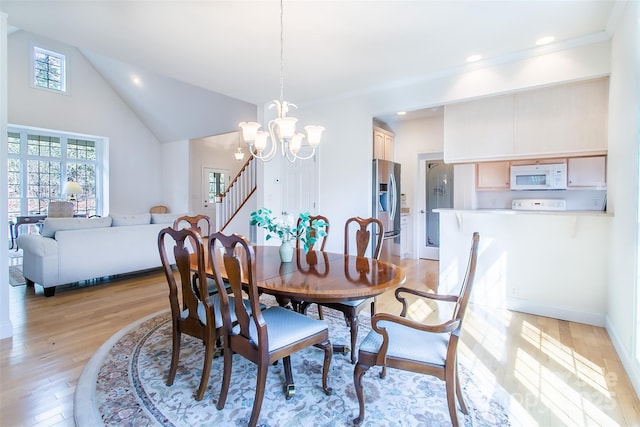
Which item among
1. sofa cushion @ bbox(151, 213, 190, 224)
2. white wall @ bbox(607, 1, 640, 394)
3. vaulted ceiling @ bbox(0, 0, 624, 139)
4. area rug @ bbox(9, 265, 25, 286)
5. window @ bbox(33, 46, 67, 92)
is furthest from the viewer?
window @ bbox(33, 46, 67, 92)

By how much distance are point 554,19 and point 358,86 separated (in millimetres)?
2150

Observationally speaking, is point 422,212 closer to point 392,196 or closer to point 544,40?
point 392,196

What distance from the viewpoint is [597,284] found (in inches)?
116

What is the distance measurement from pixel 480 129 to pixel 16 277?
6.43m

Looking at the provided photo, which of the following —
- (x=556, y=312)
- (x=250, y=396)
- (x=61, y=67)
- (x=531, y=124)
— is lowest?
(x=250, y=396)

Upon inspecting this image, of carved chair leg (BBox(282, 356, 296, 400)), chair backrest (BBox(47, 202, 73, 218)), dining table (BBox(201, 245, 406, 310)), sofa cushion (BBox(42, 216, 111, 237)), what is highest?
chair backrest (BBox(47, 202, 73, 218))

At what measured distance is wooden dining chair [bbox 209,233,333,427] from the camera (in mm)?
1572

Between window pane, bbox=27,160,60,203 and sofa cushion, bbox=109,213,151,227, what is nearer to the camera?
sofa cushion, bbox=109,213,151,227

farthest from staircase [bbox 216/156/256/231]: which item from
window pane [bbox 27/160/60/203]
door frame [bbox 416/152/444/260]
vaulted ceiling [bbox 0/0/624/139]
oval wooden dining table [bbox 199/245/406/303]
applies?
oval wooden dining table [bbox 199/245/406/303]

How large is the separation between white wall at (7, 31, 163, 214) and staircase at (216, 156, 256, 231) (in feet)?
11.1

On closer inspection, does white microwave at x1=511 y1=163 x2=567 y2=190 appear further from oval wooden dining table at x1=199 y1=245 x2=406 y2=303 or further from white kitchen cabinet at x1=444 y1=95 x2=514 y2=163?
oval wooden dining table at x1=199 y1=245 x2=406 y2=303

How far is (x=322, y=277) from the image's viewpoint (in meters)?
1.98

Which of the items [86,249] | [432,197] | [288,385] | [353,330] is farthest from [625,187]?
[86,249]

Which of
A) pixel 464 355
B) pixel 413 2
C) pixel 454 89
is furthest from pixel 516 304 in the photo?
pixel 413 2
